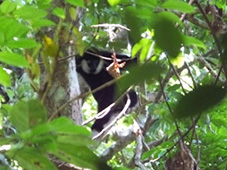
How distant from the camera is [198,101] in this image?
36 centimetres

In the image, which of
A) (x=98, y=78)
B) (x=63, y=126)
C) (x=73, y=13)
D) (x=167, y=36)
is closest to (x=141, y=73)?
(x=167, y=36)

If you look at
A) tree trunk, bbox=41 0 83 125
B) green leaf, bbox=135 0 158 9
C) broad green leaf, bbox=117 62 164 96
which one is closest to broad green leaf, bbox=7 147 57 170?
broad green leaf, bbox=117 62 164 96

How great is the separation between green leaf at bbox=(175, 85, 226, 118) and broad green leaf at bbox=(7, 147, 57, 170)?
273 mm

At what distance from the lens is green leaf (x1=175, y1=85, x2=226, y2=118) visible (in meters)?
0.36

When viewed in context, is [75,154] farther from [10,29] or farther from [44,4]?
[44,4]

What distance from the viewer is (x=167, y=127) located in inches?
83.2

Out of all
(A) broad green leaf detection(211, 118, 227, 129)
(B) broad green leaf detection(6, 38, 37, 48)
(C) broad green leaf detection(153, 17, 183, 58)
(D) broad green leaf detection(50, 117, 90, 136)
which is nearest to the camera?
(C) broad green leaf detection(153, 17, 183, 58)

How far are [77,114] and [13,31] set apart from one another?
87cm

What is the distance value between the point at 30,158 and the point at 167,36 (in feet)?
1.08

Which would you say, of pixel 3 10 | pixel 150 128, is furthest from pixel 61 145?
pixel 150 128

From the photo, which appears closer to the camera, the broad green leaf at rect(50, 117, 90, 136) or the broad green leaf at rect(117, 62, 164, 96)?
the broad green leaf at rect(117, 62, 164, 96)

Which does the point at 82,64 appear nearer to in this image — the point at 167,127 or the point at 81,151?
the point at 167,127

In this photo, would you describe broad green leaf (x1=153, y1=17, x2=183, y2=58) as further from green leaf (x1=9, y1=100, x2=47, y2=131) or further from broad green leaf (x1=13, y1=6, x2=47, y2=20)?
broad green leaf (x1=13, y1=6, x2=47, y2=20)

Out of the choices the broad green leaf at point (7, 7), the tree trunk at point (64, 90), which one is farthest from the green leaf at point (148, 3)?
the tree trunk at point (64, 90)
